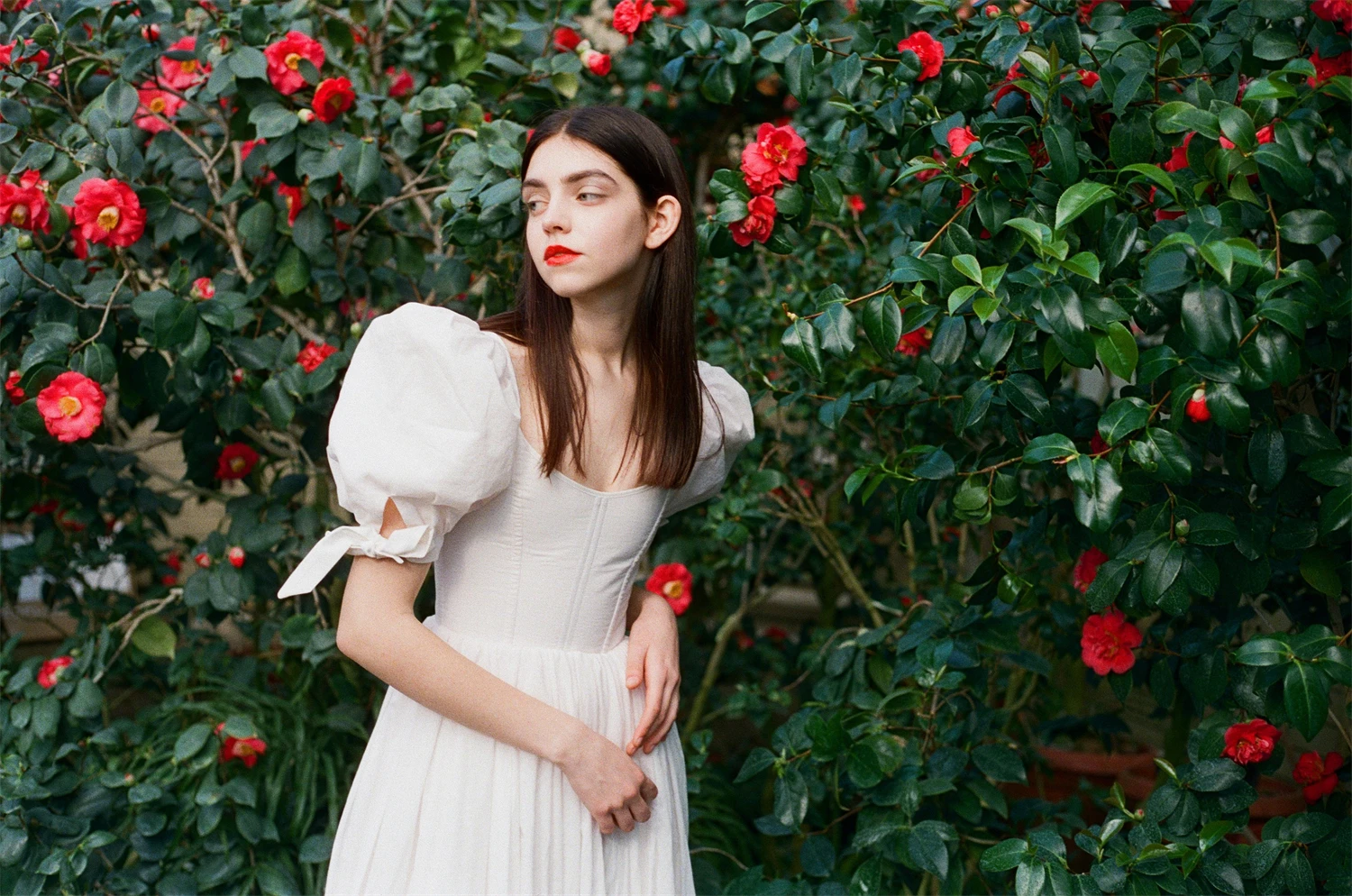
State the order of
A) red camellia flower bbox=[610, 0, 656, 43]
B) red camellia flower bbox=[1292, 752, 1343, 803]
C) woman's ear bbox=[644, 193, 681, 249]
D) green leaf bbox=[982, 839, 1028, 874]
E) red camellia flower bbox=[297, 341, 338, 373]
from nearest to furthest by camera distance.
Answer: woman's ear bbox=[644, 193, 681, 249] < green leaf bbox=[982, 839, 1028, 874] < red camellia flower bbox=[1292, 752, 1343, 803] < red camellia flower bbox=[610, 0, 656, 43] < red camellia flower bbox=[297, 341, 338, 373]

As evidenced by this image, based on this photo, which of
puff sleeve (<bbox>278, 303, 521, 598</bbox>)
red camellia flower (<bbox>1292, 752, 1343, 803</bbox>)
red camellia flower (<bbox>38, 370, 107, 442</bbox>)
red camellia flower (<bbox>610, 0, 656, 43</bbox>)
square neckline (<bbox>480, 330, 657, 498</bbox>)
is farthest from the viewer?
red camellia flower (<bbox>610, 0, 656, 43</bbox>)

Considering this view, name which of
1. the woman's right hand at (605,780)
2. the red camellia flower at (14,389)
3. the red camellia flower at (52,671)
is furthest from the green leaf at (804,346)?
the red camellia flower at (52,671)

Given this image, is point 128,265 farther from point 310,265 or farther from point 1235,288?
point 1235,288

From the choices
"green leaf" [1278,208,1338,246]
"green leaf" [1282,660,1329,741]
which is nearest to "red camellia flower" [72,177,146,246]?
"green leaf" [1278,208,1338,246]

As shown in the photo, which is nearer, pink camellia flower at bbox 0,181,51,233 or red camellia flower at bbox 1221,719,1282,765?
red camellia flower at bbox 1221,719,1282,765

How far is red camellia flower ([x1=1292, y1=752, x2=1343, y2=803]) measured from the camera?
158 cm

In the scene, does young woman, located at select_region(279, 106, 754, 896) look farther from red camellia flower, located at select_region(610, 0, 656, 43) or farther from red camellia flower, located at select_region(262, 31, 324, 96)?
red camellia flower, located at select_region(262, 31, 324, 96)

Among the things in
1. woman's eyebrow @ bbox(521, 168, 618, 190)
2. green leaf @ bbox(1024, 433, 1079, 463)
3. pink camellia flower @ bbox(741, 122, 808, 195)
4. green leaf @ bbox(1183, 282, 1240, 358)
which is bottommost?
green leaf @ bbox(1024, 433, 1079, 463)

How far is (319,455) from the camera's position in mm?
2170

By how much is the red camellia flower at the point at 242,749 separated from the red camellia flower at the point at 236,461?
0.47 meters

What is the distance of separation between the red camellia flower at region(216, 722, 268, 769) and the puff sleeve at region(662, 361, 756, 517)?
0.97 m

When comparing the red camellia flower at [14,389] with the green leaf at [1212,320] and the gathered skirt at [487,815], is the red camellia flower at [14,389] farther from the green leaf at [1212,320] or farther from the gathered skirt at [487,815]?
the green leaf at [1212,320]

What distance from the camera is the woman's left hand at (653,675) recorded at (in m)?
1.33

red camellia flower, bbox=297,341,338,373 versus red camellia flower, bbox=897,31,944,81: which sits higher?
red camellia flower, bbox=897,31,944,81
